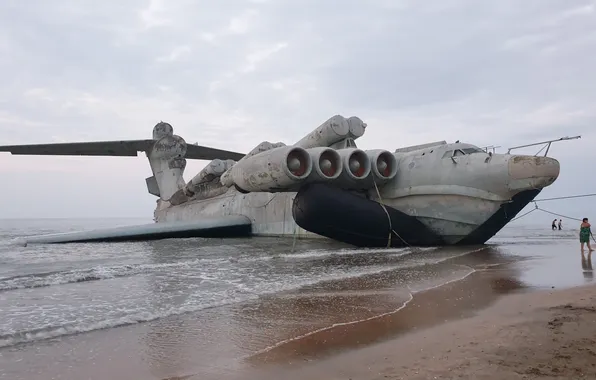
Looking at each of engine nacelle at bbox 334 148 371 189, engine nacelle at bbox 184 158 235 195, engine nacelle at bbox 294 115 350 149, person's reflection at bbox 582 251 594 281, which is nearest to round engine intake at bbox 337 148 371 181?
engine nacelle at bbox 334 148 371 189

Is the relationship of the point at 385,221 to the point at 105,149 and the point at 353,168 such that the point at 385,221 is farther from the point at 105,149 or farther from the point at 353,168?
the point at 105,149

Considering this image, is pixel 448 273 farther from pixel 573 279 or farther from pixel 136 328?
pixel 136 328

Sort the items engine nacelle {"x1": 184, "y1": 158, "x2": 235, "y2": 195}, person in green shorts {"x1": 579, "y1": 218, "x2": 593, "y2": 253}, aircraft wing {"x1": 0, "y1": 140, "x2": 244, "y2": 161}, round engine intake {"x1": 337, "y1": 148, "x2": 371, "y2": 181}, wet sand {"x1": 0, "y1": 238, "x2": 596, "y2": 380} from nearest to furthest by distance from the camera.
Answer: wet sand {"x1": 0, "y1": 238, "x2": 596, "y2": 380}
person in green shorts {"x1": 579, "y1": 218, "x2": 593, "y2": 253}
round engine intake {"x1": 337, "y1": 148, "x2": 371, "y2": 181}
aircraft wing {"x1": 0, "y1": 140, "x2": 244, "y2": 161}
engine nacelle {"x1": 184, "y1": 158, "x2": 235, "y2": 195}

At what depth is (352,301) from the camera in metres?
5.26

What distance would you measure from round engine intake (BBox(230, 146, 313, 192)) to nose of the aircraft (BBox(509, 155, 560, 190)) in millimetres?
4872

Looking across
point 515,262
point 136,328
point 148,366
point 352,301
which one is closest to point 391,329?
point 352,301

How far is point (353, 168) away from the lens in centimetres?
1273

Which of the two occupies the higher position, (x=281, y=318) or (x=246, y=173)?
(x=246, y=173)

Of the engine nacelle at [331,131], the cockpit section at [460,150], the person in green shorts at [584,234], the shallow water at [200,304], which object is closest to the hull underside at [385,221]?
the cockpit section at [460,150]

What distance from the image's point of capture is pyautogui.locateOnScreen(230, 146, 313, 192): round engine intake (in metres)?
11.7

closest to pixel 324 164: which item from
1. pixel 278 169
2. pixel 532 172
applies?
pixel 278 169

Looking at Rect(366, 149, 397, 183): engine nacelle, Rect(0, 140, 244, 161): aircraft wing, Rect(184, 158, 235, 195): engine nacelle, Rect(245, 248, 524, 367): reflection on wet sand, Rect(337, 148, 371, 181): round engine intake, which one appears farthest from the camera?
→ Rect(184, 158, 235, 195): engine nacelle

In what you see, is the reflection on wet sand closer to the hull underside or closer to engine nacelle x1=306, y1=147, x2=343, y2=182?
the hull underside

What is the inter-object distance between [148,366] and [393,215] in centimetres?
1018
